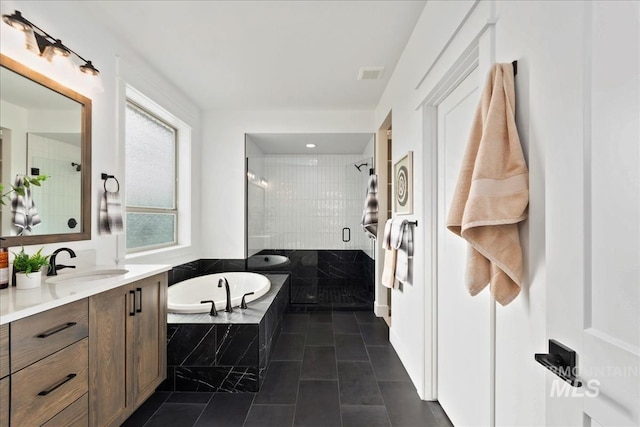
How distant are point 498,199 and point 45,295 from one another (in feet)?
6.10

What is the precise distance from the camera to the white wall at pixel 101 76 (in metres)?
1.61

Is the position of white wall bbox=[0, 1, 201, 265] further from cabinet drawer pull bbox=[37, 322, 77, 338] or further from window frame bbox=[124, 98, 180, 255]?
cabinet drawer pull bbox=[37, 322, 77, 338]

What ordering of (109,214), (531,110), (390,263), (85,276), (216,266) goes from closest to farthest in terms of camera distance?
(531,110), (85,276), (109,214), (390,263), (216,266)

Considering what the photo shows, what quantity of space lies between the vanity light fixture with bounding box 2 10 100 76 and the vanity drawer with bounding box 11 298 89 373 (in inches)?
53.6

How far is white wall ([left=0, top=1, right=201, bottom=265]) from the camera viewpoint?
5.28 feet

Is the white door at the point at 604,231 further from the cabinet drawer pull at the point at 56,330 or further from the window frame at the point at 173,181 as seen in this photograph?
the window frame at the point at 173,181

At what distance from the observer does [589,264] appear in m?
0.64

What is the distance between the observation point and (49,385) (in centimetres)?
118

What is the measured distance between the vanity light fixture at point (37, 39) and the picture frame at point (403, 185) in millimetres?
2300

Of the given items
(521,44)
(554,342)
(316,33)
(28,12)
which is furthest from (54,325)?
(316,33)

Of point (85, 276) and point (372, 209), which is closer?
point (85, 276)

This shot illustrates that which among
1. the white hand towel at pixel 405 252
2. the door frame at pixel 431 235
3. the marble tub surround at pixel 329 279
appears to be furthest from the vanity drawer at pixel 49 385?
the marble tub surround at pixel 329 279

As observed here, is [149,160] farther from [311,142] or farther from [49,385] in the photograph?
[49,385]

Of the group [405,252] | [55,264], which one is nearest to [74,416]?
[55,264]
